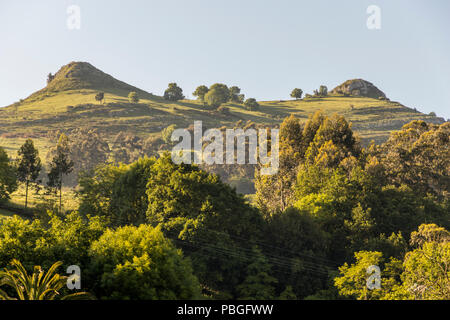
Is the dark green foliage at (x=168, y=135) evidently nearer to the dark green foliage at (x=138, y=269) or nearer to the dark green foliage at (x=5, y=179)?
the dark green foliage at (x=5, y=179)

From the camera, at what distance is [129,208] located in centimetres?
5334

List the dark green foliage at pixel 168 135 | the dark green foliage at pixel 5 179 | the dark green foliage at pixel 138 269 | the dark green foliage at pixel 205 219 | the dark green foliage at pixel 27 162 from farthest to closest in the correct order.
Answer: the dark green foliage at pixel 168 135 < the dark green foliage at pixel 27 162 < the dark green foliage at pixel 5 179 < the dark green foliage at pixel 205 219 < the dark green foliage at pixel 138 269

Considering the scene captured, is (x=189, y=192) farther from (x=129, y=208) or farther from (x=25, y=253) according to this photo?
(x=25, y=253)

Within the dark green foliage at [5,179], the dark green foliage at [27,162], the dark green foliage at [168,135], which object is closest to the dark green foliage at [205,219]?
the dark green foliage at [5,179]

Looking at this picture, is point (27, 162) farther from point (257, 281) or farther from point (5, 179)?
point (257, 281)

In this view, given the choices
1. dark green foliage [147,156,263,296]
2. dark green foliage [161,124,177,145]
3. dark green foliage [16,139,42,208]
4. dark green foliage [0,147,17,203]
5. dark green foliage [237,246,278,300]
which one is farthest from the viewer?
dark green foliage [161,124,177,145]

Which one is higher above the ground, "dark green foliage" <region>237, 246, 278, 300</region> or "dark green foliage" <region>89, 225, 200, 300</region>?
"dark green foliage" <region>89, 225, 200, 300</region>

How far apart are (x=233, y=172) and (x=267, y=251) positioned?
345 feet

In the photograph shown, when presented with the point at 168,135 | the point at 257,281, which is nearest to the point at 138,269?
the point at 257,281

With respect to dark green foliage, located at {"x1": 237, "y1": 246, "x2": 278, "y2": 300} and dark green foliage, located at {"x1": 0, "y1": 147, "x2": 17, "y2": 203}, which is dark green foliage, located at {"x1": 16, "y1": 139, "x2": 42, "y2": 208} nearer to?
dark green foliage, located at {"x1": 0, "y1": 147, "x2": 17, "y2": 203}

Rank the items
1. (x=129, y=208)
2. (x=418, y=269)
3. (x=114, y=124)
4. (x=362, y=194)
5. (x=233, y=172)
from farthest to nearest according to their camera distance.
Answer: (x=114, y=124) → (x=233, y=172) → (x=362, y=194) → (x=129, y=208) → (x=418, y=269)

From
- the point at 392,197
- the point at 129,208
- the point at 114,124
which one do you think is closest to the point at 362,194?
the point at 392,197

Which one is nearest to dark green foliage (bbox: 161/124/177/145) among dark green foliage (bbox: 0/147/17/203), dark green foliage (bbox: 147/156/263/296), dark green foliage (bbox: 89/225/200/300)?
dark green foliage (bbox: 0/147/17/203)
